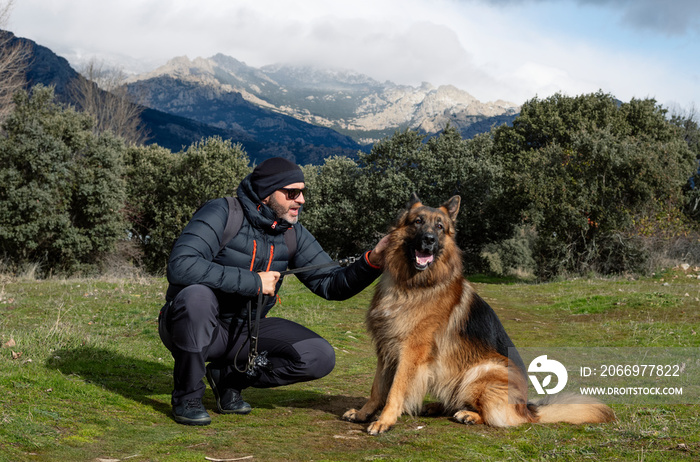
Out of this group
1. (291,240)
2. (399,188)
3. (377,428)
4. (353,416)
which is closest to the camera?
(377,428)

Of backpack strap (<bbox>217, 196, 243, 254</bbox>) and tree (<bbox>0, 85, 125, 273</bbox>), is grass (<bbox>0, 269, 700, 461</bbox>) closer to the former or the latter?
backpack strap (<bbox>217, 196, 243, 254</bbox>)

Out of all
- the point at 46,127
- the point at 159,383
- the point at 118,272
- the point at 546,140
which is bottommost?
the point at 118,272

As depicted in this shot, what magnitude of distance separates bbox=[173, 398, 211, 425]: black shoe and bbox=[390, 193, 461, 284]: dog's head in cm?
206

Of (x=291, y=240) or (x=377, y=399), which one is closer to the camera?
(x=377, y=399)

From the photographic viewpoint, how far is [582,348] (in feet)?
28.3

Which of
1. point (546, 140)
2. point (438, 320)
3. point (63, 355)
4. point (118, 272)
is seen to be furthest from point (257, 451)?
point (546, 140)

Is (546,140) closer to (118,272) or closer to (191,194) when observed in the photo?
(191,194)

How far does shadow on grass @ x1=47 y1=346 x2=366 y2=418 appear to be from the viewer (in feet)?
16.6

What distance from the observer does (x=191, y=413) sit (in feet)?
13.8

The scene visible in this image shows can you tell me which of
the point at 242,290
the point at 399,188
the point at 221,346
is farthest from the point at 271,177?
the point at 399,188

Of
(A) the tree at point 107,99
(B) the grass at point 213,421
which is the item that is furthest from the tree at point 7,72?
(B) the grass at point 213,421

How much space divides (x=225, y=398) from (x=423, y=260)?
2158 millimetres

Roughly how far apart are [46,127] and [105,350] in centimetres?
2413

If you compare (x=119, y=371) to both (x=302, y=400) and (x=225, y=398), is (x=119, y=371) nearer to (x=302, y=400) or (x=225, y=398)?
(x=225, y=398)
